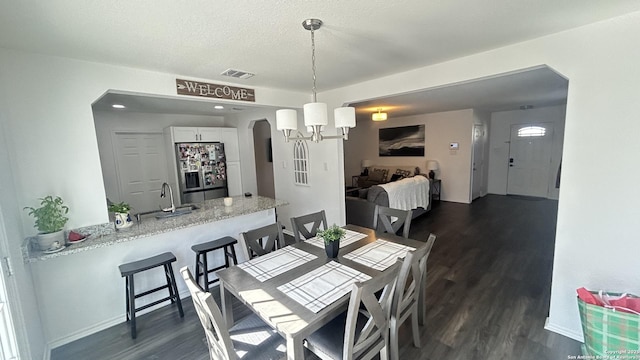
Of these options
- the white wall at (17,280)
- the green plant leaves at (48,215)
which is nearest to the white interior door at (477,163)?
the green plant leaves at (48,215)

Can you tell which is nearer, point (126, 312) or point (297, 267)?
point (297, 267)

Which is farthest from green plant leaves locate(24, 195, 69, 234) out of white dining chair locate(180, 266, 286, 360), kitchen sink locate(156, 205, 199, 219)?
white dining chair locate(180, 266, 286, 360)

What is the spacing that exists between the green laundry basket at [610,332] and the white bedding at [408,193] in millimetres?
2738

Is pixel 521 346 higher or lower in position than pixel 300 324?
lower

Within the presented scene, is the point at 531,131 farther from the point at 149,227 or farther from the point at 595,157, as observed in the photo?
the point at 149,227

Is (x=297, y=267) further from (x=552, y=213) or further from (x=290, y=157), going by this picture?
(x=552, y=213)

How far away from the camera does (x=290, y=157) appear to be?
480cm

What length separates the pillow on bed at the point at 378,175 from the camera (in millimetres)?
7286

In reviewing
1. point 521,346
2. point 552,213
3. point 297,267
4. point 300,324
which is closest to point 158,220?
point 297,267

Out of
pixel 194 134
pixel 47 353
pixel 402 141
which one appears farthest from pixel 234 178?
pixel 402 141

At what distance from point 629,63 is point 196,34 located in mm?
2947

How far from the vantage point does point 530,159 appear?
6.83m

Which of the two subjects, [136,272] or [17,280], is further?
[136,272]

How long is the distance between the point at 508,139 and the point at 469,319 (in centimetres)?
659
